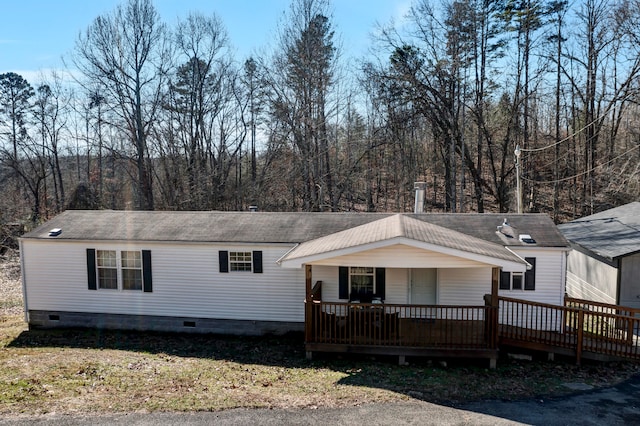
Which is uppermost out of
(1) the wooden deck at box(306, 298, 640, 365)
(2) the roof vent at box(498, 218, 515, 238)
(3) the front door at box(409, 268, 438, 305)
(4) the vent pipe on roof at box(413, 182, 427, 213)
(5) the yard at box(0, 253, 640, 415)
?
(4) the vent pipe on roof at box(413, 182, 427, 213)

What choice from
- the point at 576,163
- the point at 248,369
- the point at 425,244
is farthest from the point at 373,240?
the point at 576,163

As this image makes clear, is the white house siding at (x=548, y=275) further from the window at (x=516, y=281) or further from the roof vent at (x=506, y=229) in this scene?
the roof vent at (x=506, y=229)

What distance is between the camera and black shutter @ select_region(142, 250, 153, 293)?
1255 centimetres

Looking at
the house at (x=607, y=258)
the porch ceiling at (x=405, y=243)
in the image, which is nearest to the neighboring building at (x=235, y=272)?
the porch ceiling at (x=405, y=243)

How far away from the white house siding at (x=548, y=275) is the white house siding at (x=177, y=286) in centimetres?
615

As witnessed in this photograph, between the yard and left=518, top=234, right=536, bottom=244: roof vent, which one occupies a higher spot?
left=518, top=234, right=536, bottom=244: roof vent

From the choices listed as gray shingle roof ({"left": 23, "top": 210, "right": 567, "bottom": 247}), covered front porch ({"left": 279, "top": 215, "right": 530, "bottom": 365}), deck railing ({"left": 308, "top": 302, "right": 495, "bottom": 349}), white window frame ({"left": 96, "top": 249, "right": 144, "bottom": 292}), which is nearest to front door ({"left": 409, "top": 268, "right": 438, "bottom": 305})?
covered front porch ({"left": 279, "top": 215, "right": 530, "bottom": 365})

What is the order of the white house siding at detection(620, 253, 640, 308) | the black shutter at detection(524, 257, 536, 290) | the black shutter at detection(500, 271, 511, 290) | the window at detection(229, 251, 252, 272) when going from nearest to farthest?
the black shutter at detection(524, 257, 536, 290), the black shutter at detection(500, 271, 511, 290), the window at detection(229, 251, 252, 272), the white house siding at detection(620, 253, 640, 308)

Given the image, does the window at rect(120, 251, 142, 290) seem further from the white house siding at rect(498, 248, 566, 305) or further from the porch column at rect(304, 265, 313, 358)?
the white house siding at rect(498, 248, 566, 305)

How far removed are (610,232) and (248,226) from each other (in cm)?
1244

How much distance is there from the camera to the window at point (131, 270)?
1269 cm

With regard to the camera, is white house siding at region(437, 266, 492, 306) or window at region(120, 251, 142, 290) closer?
white house siding at region(437, 266, 492, 306)

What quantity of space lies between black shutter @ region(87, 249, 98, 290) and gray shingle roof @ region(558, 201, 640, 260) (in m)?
15.0

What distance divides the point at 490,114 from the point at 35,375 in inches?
1056
